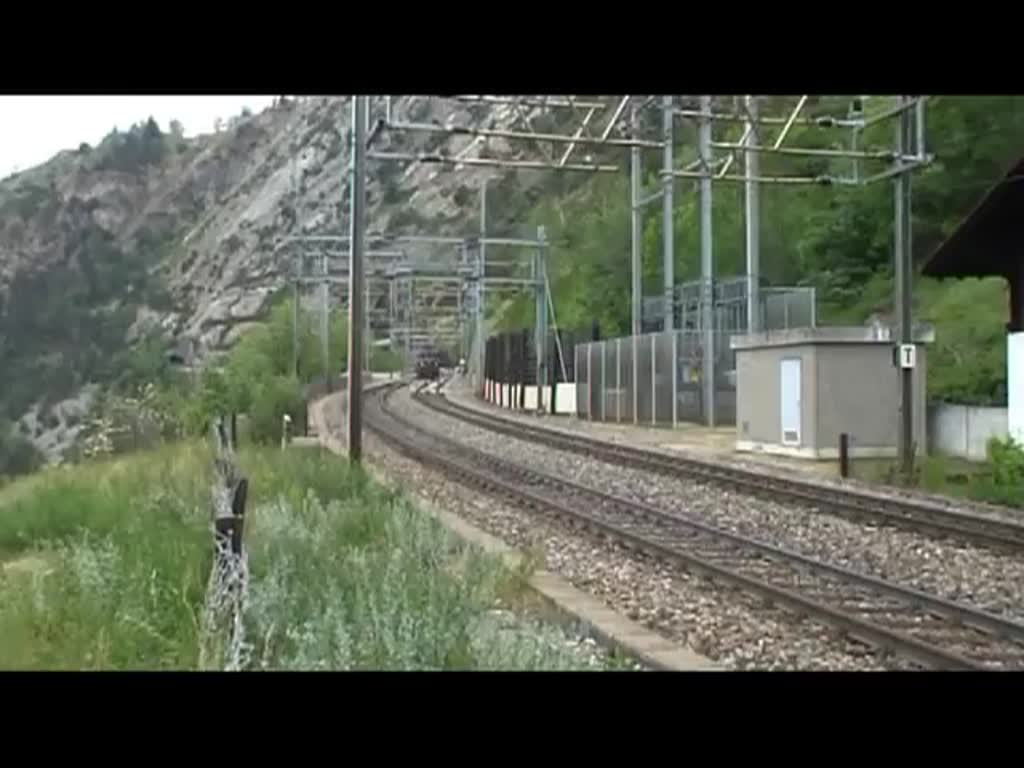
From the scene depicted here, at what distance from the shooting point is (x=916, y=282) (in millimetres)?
48875

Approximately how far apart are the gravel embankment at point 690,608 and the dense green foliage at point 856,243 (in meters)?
16.7

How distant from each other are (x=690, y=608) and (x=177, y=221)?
137673 millimetres

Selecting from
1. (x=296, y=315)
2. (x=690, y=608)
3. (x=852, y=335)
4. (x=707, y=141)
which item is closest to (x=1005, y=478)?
(x=852, y=335)

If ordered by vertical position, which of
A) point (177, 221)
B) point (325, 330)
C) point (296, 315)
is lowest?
point (325, 330)

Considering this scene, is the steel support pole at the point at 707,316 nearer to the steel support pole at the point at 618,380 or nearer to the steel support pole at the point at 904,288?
the steel support pole at the point at 618,380

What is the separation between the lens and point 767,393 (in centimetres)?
2745

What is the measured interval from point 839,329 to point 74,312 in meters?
49.7

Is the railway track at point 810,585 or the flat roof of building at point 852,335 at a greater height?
the flat roof of building at point 852,335

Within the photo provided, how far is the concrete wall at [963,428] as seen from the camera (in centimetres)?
2450

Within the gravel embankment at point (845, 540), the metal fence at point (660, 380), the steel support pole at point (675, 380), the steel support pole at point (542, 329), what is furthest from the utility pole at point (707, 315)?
the steel support pole at point (542, 329)

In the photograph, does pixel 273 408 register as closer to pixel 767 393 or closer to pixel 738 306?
pixel 767 393

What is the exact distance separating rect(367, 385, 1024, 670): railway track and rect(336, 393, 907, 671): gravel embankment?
0.42 feet
